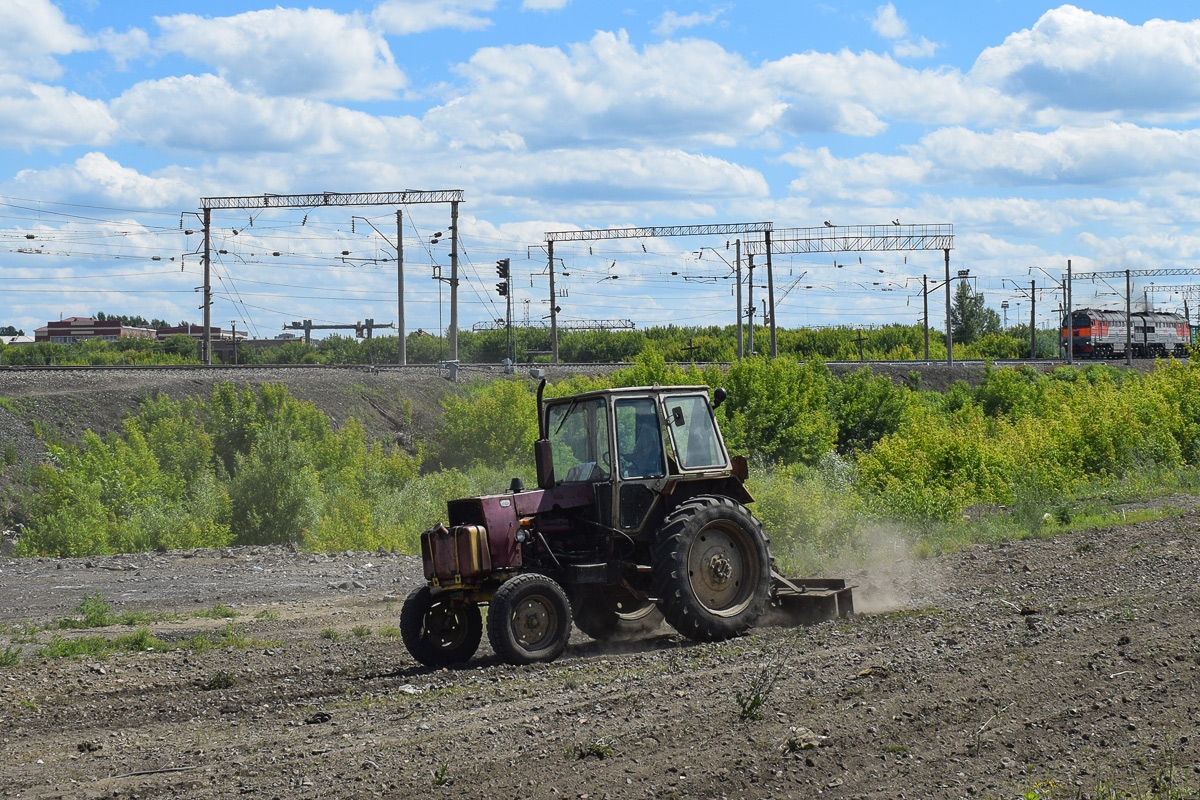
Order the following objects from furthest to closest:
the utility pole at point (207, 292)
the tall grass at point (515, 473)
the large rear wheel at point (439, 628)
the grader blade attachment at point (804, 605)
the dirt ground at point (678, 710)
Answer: the utility pole at point (207, 292)
the tall grass at point (515, 473)
the grader blade attachment at point (804, 605)
the large rear wheel at point (439, 628)
the dirt ground at point (678, 710)

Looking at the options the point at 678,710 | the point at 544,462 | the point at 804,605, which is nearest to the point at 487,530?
the point at 544,462

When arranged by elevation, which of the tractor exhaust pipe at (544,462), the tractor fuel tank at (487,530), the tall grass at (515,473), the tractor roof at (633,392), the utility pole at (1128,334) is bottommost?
the tall grass at (515,473)

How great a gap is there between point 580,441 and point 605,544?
3.74 ft

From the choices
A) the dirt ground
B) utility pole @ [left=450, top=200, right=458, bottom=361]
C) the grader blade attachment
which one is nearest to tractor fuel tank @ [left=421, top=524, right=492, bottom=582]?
the dirt ground

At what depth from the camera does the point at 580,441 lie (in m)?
11.4

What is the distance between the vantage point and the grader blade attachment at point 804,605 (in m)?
11.8

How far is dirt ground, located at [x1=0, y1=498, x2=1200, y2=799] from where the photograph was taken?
20.9 feet

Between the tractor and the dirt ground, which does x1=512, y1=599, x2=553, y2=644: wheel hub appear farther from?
the dirt ground

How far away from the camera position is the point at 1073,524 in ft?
67.4

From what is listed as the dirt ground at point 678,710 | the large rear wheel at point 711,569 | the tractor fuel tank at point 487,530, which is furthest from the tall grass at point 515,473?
the tractor fuel tank at point 487,530

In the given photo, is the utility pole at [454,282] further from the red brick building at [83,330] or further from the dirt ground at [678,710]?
the red brick building at [83,330]

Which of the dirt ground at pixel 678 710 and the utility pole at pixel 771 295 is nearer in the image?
the dirt ground at pixel 678 710

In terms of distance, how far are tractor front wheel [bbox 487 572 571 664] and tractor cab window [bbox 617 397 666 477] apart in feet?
5.00

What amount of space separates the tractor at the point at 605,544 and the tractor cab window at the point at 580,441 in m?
0.01
